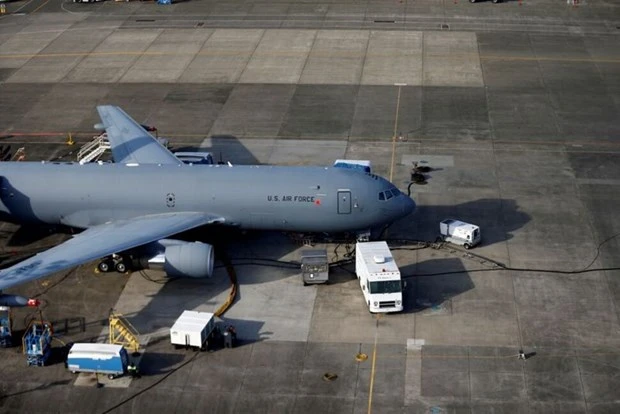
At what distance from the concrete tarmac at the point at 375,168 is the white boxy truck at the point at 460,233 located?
0.59 metres

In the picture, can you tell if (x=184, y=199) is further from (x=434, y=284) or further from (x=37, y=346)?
(x=434, y=284)

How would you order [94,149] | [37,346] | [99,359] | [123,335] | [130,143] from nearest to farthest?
[99,359] < [37,346] < [123,335] < [130,143] < [94,149]

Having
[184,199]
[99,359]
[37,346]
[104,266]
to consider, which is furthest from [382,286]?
[37,346]

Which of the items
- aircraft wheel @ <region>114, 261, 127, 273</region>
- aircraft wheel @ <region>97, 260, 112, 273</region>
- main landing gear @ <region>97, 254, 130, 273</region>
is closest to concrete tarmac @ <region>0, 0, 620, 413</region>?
aircraft wheel @ <region>114, 261, 127, 273</region>

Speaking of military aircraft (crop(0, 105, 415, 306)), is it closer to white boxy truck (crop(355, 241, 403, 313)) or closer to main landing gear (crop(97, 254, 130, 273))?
main landing gear (crop(97, 254, 130, 273))

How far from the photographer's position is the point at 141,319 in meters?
51.9

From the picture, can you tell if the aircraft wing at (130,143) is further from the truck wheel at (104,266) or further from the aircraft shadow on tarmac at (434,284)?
the aircraft shadow on tarmac at (434,284)

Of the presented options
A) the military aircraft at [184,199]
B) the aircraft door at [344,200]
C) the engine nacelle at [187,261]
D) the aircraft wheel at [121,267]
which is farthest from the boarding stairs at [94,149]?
the aircraft door at [344,200]

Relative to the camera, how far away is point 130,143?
219ft

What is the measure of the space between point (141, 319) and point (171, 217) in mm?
7564

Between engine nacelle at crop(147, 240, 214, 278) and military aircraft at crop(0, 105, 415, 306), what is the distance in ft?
3.12

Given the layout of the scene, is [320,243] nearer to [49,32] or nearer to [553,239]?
[553,239]

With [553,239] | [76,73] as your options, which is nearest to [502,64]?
[553,239]

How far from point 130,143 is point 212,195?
1276 cm
